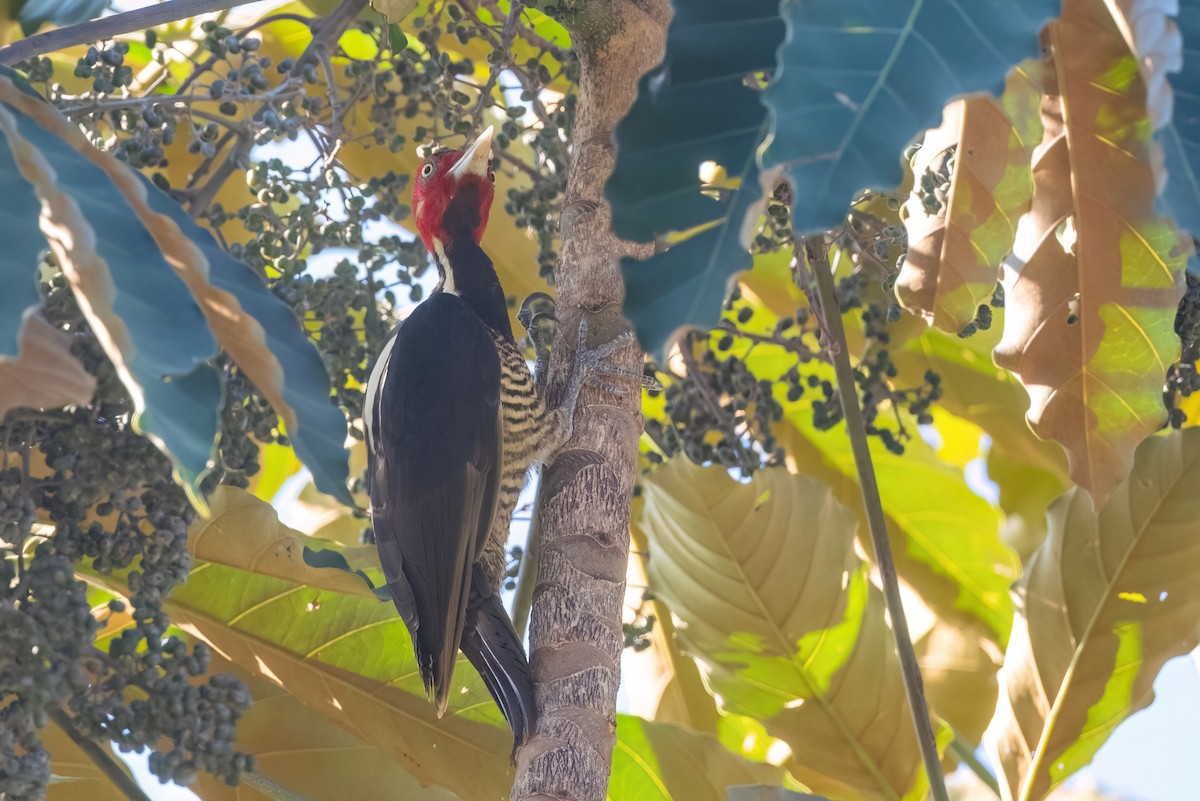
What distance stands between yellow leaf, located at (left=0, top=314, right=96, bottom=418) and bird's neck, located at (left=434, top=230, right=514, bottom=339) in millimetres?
1437

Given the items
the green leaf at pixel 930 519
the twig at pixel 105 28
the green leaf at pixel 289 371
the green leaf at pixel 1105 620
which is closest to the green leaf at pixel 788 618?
the green leaf at pixel 1105 620

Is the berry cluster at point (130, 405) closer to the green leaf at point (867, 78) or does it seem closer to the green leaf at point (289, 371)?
the green leaf at point (289, 371)

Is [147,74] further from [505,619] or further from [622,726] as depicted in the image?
[622,726]

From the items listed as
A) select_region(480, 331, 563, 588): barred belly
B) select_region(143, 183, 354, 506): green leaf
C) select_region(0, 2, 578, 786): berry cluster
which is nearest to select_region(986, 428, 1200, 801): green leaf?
select_region(480, 331, 563, 588): barred belly

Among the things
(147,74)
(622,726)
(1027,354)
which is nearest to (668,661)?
(622,726)

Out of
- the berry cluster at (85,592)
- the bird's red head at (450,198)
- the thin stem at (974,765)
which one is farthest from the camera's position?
the bird's red head at (450,198)

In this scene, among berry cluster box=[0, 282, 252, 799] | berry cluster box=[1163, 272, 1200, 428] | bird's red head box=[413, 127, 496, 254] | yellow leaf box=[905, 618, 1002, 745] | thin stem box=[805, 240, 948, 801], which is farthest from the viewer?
bird's red head box=[413, 127, 496, 254]

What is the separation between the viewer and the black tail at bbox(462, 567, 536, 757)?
1634mm

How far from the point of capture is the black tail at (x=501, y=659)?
64.3 inches

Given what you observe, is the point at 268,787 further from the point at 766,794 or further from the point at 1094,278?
the point at 1094,278

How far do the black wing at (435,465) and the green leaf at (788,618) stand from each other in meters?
0.31

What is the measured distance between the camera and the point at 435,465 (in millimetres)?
2086

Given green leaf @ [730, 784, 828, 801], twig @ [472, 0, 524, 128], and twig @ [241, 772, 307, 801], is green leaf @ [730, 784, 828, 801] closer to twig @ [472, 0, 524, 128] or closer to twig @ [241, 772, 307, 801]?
twig @ [241, 772, 307, 801]

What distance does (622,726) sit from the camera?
1952mm
